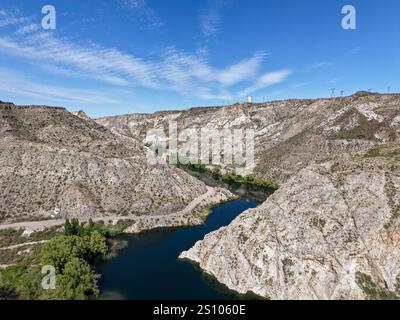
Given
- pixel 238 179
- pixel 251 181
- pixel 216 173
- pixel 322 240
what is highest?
pixel 216 173

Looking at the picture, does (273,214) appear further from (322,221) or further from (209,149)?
(209,149)

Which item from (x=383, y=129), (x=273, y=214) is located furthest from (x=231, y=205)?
(x=383, y=129)

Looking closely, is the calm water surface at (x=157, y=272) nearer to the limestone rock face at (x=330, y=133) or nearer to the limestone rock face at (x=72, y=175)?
the limestone rock face at (x=72, y=175)

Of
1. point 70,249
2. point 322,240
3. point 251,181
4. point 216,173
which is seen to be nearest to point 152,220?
point 70,249

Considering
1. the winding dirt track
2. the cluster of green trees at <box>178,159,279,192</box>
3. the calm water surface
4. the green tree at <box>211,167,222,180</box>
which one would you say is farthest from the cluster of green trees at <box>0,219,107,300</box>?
the green tree at <box>211,167,222,180</box>

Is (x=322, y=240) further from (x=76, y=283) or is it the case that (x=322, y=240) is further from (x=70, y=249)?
(x=70, y=249)

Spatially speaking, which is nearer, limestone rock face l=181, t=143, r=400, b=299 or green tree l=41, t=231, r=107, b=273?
limestone rock face l=181, t=143, r=400, b=299

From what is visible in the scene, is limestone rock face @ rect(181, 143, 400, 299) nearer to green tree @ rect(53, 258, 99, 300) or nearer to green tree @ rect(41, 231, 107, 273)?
green tree @ rect(41, 231, 107, 273)
